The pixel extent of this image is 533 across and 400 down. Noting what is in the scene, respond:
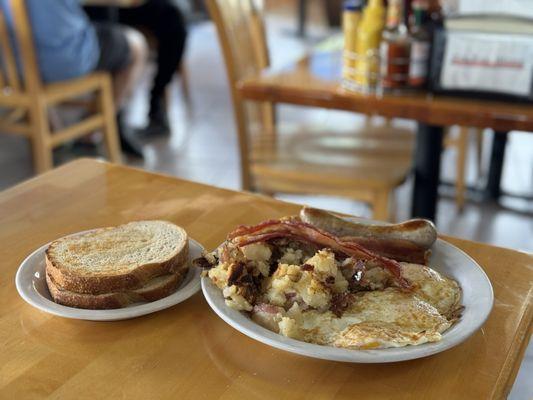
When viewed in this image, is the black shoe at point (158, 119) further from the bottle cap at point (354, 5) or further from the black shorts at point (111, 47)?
the bottle cap at point (354, 5)

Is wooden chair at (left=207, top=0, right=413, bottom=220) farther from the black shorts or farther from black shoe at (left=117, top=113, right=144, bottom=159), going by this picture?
black shoe at (left=117, top=113, right=144, bottom=159)

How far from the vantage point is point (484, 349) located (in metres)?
0.73

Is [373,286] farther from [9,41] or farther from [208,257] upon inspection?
[9,41]

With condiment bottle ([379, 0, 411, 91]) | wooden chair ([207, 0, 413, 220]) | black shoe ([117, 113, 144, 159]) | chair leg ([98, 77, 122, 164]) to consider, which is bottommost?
black shoe ([117, 113, 144, 159])

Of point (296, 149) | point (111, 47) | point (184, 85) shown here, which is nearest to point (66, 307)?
point (296, 149)

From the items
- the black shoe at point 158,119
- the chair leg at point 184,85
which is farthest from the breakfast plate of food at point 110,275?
the chair leg at point 184,85

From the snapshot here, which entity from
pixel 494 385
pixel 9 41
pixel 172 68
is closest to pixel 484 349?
pixel 494 385

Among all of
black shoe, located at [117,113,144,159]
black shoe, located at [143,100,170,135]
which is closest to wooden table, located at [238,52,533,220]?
black shoe, located at [117,113,144,159]

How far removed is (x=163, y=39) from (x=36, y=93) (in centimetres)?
124

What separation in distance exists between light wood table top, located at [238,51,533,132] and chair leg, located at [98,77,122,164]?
1260 millimetres

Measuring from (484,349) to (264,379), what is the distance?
0.82 feet

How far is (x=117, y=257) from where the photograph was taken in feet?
2.77

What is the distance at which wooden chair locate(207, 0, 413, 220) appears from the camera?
1838 mm

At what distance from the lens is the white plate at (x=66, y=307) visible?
0.75 metres
